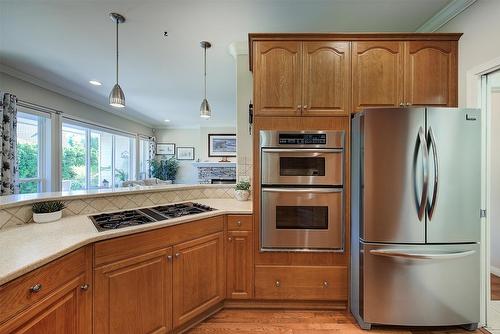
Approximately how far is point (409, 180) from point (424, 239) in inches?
18.6

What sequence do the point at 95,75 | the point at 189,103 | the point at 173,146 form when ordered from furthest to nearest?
1. the point at 173,146
2. the point at 189,103
3. the point at 95,75

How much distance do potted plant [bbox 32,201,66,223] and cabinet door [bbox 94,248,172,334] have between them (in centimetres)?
67

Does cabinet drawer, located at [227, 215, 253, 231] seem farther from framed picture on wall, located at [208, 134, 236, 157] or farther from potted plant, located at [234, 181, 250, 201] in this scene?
framed picture on wall, located at [208, 134, 236, 157]

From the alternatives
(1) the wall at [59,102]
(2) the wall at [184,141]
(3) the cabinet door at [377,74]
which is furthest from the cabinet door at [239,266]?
(2) the wall at [184,141]

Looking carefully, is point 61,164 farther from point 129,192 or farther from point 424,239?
point 424,239

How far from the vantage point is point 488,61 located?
179 centimetres

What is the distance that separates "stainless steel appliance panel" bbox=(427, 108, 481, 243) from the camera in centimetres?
179

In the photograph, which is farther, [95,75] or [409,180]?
[95,75]

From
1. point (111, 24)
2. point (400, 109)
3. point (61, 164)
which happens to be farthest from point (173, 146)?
point (400, 109)

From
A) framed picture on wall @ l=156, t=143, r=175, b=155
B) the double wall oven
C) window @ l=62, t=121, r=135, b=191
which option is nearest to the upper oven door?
the double wall oven

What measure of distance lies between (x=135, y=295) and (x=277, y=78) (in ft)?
6.55

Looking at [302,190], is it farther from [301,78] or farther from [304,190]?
[301,78]

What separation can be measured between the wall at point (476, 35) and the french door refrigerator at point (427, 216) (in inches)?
17.1

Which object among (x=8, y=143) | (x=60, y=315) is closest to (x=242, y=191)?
(x=60, y=315)
